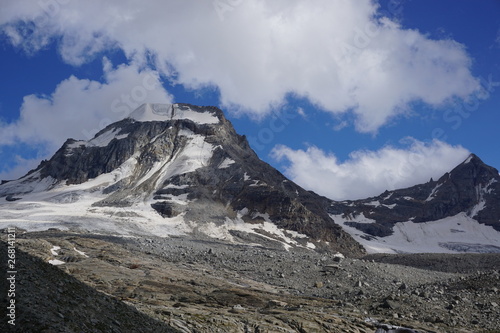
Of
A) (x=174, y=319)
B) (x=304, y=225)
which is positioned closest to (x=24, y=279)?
(x=174, y=319)

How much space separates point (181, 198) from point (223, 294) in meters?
115

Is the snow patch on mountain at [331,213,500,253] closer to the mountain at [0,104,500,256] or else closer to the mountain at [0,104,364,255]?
the mountain at [0,104,500,256]

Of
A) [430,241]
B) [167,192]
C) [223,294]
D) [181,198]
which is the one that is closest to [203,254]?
[223,294]

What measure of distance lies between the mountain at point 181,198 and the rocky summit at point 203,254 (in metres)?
0.66

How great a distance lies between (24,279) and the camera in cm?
1339

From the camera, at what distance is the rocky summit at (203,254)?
56.2 feet

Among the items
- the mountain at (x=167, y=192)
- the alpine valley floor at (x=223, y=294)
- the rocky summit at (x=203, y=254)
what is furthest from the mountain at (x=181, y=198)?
the alpine valley floor at (x=223, y=294)

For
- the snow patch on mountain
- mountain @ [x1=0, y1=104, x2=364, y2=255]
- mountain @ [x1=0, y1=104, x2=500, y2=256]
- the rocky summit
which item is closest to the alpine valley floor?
the rocky summit

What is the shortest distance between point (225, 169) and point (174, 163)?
→ 2208cm

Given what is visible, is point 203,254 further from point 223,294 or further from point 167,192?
point 167,192

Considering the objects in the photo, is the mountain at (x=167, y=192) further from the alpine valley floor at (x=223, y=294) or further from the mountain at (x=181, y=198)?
the alpine valley floor at (x=223, y=294)

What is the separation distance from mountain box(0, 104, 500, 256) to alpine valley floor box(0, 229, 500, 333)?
52.4 metres

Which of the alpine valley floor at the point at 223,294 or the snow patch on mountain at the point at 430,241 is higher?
the snow patch on mountain at the point at 430,241

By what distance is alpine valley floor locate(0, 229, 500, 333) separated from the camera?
1395cm
